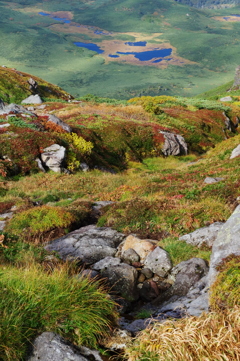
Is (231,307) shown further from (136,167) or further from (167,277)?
(136,167)

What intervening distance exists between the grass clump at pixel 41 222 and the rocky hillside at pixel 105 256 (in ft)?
0.17

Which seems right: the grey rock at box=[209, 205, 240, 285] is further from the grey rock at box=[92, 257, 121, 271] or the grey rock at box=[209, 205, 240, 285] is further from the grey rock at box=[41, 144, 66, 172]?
the grey rock at box=[41, 144, 66, 172]

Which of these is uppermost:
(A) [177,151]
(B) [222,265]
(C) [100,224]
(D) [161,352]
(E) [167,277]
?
(D) [161,352]

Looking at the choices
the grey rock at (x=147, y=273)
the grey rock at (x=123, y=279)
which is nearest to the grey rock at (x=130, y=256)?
the grey rock at (x=147, y=273)

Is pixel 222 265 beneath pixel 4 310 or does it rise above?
beneath

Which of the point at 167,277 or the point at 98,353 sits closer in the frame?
the point at 98,353

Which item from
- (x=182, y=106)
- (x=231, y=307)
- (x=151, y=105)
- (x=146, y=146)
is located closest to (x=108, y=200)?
(x=231, y=307)

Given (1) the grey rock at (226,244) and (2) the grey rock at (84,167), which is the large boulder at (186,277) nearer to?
(1) the grey rock at (226,244)

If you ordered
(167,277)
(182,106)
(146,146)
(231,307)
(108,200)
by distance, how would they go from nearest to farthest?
(231,307), (167,277), (108,200), (146,146), (182,106)

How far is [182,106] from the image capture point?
2384 inches

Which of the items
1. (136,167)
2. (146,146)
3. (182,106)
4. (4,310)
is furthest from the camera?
(182,106)

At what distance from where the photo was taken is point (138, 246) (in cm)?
1085

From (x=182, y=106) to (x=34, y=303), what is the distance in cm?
6010

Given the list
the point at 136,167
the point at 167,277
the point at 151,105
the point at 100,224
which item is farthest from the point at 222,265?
the point at 151,105
